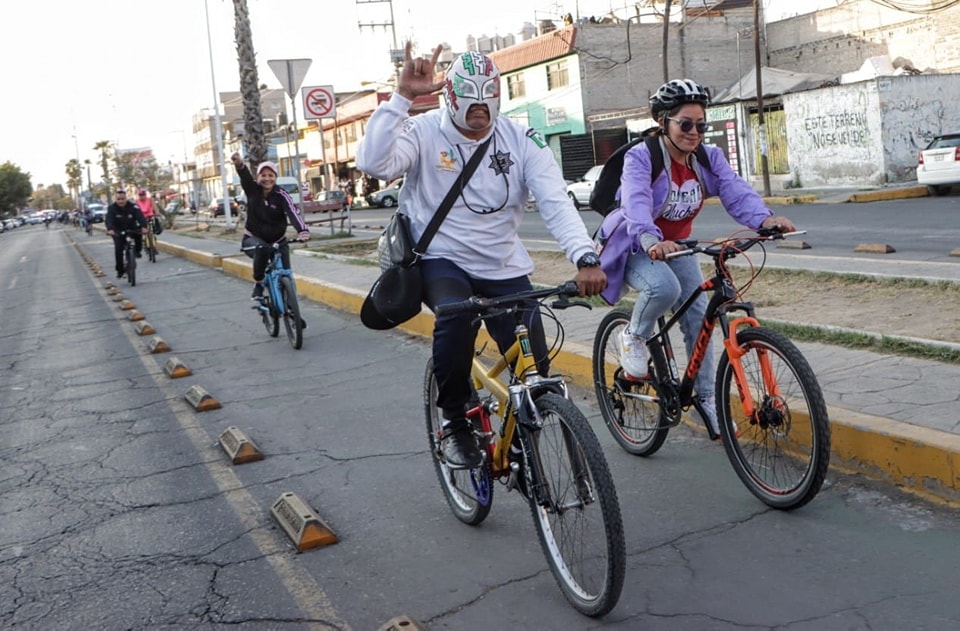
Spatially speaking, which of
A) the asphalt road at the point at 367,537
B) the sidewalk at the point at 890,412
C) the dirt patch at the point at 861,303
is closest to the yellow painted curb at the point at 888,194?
the dirt patch at the point at 861,303

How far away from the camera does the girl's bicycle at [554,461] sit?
3232 mm

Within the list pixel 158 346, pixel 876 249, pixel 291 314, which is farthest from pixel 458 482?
pixel 876 249

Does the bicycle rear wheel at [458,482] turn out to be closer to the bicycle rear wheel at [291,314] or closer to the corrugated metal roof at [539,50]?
the bicycle rear wheel at [291,314]

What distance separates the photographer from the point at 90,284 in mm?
20359

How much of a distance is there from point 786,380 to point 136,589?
2675mm

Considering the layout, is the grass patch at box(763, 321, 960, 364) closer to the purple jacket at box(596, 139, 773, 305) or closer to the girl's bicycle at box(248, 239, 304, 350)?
the purple jacket at box(596, 139, 773, 305)

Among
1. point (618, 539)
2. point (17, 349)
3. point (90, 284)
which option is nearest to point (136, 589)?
point (618, 539)

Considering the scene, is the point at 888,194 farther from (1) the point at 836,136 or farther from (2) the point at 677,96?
(2) the point at 677,96

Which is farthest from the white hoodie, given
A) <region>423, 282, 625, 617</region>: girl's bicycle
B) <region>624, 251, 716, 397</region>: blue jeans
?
<region>624, 251, 716, 397</region>: blue jeans

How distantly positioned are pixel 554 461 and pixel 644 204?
4.99ft

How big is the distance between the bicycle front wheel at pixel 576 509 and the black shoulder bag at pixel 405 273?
0.75 metres

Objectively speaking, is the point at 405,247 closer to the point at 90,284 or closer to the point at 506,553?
the point at 506,553

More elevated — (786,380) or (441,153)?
(441,153)

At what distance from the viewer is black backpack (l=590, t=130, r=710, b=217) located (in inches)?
184
